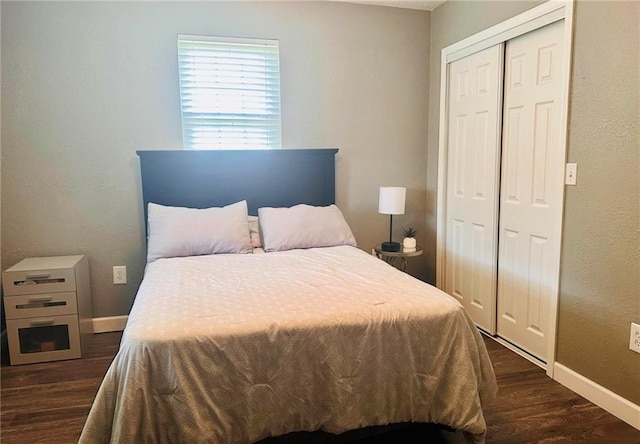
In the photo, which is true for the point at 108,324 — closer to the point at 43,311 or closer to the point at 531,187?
the point at 43,311

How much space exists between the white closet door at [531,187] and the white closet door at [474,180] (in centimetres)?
8

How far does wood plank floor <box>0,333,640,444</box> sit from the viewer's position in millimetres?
2006

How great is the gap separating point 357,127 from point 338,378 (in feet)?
7.62

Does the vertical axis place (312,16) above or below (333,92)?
above

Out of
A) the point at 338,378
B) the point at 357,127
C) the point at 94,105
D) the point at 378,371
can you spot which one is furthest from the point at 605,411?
the point at 94,105

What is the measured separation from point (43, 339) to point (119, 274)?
2.06ft

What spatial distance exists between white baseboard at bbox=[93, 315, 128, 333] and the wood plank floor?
454mm

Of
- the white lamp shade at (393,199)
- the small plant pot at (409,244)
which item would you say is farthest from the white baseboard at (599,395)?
the white lamp shade at (393,199)

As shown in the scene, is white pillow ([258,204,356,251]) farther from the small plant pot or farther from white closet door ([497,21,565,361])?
white closet door ([497,21,565,361])

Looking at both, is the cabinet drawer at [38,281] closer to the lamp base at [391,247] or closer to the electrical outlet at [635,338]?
the lamp base at [391,247]

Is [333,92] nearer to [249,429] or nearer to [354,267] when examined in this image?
[354,267]

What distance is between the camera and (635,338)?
205 cm

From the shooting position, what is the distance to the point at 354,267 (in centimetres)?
249

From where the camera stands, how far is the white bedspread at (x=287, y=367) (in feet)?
5.15
